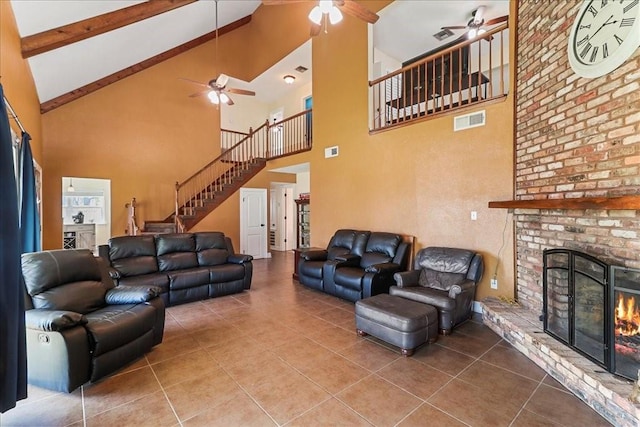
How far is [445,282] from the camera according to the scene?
12.5ft

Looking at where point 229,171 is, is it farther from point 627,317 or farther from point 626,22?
point 627,317

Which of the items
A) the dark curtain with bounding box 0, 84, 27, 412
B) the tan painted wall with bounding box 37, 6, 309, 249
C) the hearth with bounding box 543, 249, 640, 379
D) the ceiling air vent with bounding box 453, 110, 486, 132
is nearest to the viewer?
the dark curtain with bounding box 0, 84, 27, 412

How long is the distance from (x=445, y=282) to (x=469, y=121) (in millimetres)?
2204

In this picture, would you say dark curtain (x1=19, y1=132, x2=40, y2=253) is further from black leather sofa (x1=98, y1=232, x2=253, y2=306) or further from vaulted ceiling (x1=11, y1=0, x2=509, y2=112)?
vaulted ceiling (x1=11, y1=0, x2=509, y2=112)

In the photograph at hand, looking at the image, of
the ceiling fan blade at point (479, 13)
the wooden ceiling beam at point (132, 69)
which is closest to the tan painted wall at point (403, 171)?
the ceiling fan blade at point (479, 13)

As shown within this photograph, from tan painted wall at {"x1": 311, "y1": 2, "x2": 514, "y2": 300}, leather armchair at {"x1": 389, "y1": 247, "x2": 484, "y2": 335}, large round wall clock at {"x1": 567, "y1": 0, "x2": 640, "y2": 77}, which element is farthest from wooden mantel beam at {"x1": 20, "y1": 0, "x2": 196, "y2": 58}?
large round wall clock at {"x1": 567, "y1": 0, "x2": 640, "y2": 77}

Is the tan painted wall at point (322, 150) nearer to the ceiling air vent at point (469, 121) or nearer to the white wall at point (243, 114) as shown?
the ceiling air vent at point (469, 121)

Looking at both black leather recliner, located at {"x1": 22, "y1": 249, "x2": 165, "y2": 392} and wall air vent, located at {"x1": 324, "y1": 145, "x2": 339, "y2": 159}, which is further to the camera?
wall air vent, located at {"x1": 324, "y1": 145, "x2": 339, "y2": 159}

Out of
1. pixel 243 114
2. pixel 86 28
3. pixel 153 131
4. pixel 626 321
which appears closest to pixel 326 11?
pixel 86 28

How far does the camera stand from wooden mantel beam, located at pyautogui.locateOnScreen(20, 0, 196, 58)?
3.76 m

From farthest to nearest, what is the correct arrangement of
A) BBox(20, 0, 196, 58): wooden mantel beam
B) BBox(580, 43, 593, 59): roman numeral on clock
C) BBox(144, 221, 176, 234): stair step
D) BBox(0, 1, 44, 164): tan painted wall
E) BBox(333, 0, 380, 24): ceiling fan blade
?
BBox(144, 221, 176, 234): stair step → BBox(20, 0, 196, 58): wooden mantel beam → BBox(333, 0, 380, 24): ceiling fan blade → BBox(0, 1, 44, 164): tan painted wall → BBox(580, 43, 593, 59): roman numeral on clock

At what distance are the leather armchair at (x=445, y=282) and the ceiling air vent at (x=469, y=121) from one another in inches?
66.9

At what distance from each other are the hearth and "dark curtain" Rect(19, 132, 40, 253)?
5.67 meters

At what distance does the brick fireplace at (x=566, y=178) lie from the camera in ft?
7.02
